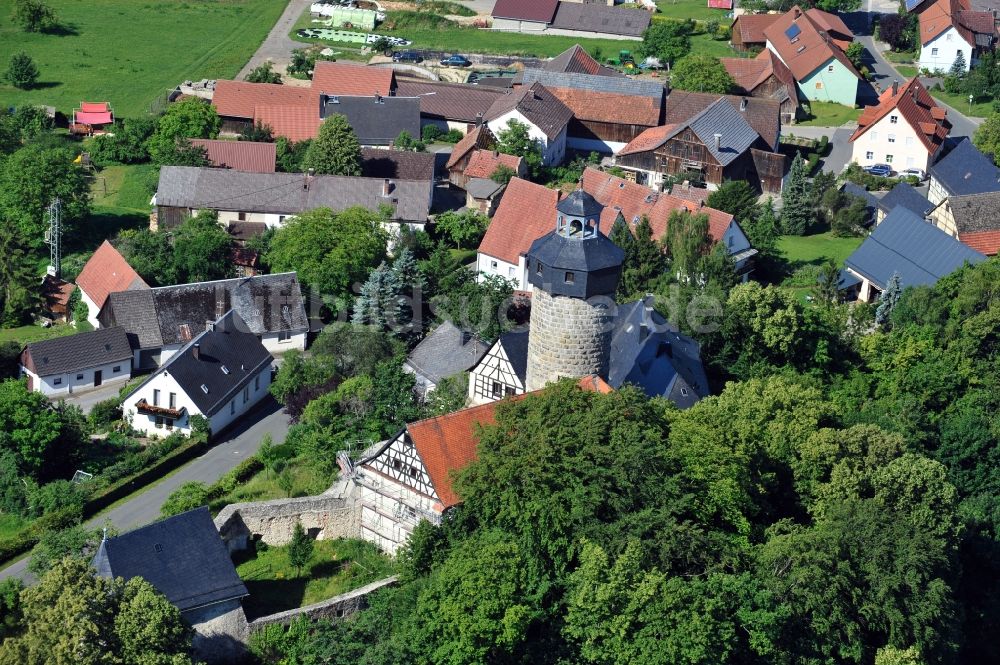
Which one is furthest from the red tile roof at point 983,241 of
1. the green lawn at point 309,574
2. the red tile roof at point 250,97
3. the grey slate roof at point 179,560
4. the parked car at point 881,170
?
the grey slate roof at point 179,560

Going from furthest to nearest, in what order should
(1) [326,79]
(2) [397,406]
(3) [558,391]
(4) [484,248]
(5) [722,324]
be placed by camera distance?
(1) [326,79]
(4) [484,248]
(5) [722,324]
(2) [397,406]
(3) [558,391]

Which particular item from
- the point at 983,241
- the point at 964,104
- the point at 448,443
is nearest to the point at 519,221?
the point at 983,241

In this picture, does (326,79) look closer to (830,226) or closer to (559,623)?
(830,226)

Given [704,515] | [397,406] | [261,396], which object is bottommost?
[261,396]

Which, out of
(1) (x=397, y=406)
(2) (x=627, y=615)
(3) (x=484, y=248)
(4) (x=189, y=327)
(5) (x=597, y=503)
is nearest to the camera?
(2) (x=627, y=615)

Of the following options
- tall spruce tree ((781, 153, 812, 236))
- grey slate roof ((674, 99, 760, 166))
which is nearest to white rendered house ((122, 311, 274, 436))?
tall spruce tree ((781, 153, 812, 236))

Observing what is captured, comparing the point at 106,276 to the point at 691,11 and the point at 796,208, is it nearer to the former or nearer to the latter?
the point at 796,208

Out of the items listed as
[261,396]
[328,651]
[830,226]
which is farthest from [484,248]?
[328,651]

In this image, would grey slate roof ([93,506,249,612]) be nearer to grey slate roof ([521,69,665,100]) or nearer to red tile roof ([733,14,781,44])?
grey slate roof ([521,69,665,100])
